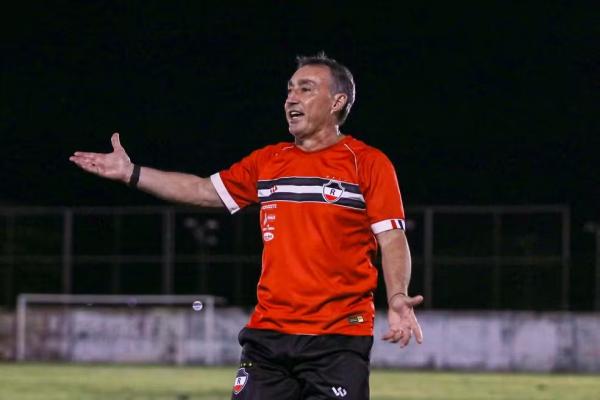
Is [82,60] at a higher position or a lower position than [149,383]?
higher

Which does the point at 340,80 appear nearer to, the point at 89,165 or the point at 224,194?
the point at 224,194

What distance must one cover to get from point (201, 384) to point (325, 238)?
39.7ft

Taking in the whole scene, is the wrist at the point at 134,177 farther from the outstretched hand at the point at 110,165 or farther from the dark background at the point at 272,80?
the dark background at the point at 272,80

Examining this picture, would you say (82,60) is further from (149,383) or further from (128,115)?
(149,383)

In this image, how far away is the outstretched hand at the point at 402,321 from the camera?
578 cm

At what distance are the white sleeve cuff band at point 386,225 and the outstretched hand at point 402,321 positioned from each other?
323 millimetres

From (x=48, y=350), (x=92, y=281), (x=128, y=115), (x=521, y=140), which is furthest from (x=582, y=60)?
(x=48, y=350)

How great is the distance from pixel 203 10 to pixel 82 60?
3.77 metres

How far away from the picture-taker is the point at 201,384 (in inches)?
704

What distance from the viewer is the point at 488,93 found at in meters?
38.7

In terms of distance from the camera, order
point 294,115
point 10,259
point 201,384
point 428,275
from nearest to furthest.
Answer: point 294,115
point 201,384
point 428,275
point 10,259

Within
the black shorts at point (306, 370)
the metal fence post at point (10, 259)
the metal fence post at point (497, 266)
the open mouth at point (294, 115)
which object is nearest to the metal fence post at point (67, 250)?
the metal fence post at point (10, 259)

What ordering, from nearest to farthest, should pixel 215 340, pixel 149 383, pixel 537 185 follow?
1. pixel 149 383
2. pixel 215 340
3. pixel 537 185

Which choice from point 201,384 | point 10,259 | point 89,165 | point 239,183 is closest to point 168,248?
point 10,259
